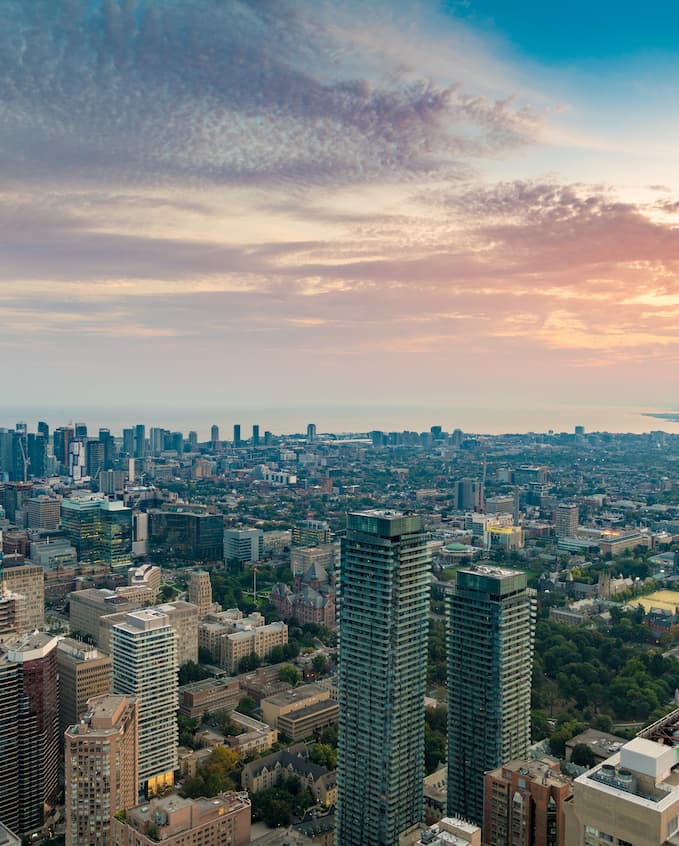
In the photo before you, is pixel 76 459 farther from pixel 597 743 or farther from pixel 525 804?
pixel 525 804

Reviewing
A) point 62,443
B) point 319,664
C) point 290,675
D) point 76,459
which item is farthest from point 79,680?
point 62,443

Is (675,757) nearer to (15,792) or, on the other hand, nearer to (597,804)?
(597,804)

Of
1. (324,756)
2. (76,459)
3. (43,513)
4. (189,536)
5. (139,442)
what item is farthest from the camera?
(139,442)

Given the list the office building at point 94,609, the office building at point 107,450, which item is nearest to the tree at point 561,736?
the office building at point 94,609

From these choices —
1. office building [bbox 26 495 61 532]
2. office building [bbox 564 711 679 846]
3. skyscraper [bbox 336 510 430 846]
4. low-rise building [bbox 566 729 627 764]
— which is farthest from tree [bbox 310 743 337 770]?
office building [bbox 26 495 61 532]

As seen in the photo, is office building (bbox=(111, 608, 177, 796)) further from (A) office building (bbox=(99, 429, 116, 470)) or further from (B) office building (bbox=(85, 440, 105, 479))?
(A) office building (bbox=(99, 429, 116, 470))

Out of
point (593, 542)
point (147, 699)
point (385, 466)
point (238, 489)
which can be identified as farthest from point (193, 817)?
point (385, 466)

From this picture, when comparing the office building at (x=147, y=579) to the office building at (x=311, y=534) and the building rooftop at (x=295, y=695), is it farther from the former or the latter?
the office building at (x=311, y=534)
